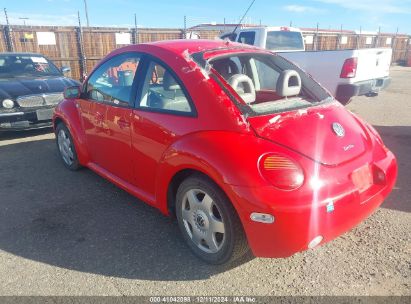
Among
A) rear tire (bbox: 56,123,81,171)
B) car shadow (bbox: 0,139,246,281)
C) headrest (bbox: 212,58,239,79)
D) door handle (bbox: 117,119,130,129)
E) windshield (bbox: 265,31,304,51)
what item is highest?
windshield (bbox: 265,31,304,51)

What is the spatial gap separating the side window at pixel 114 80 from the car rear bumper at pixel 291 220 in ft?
5.36

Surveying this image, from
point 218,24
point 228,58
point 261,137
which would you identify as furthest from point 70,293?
point 218,24

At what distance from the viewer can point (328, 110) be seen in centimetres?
284

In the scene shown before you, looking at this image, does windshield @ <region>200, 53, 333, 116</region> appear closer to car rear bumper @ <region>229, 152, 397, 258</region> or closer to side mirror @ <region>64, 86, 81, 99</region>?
car rear bumper @ <region>229, 152, 397, 258</region>

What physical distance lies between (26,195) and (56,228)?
39.0 inches

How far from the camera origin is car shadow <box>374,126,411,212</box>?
3.56m

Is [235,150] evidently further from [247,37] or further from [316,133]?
[247,37]

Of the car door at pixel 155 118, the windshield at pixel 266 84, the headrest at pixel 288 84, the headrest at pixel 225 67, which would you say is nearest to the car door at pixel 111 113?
the car door at pixel 155 118

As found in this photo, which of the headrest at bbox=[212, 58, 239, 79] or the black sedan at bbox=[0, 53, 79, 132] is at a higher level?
the headrest at bbox=[212, 58, 239, 79]

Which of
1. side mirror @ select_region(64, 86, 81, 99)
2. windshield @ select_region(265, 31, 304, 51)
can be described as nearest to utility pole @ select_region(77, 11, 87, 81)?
windshield @ select_region(265, 31, 304, 51)

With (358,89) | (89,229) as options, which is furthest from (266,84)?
(358,89)

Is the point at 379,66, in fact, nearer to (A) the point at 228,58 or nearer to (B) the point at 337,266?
(A) the point at 228,58

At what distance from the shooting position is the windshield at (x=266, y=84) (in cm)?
274

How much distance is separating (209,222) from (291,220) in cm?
68
